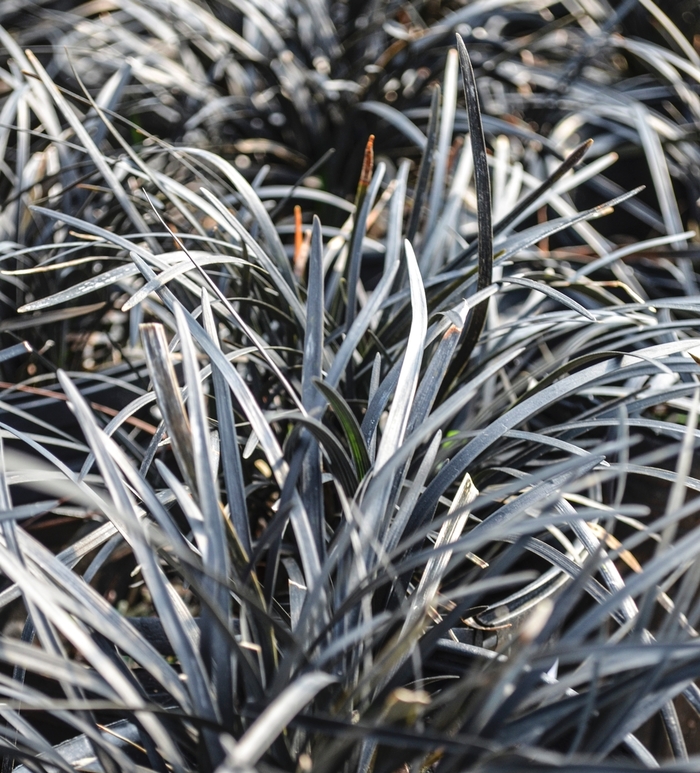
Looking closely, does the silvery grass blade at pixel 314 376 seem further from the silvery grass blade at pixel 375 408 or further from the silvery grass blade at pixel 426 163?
the silvery grass blade at pixel 426 163

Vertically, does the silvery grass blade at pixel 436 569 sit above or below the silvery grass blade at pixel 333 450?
below

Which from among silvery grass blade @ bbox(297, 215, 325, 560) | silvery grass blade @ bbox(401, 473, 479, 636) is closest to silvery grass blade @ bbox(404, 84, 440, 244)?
silvery grass blade @ bbox(297, 215, 325, 560)

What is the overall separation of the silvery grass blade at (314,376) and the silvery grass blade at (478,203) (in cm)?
14

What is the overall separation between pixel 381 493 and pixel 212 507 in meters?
0.12

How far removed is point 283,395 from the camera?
2.42ft

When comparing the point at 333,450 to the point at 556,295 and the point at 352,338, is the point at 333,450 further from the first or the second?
the point at 556,295

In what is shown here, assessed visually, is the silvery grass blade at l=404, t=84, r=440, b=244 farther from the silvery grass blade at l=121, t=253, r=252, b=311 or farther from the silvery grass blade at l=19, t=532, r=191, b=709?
the silvery grass blade at l=19, t=532, r=191, b=709

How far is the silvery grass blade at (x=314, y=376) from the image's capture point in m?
0.49

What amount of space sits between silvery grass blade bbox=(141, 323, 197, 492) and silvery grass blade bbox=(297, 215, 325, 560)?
0.26 ft

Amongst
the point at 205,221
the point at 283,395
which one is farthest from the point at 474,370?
the point at 205,221

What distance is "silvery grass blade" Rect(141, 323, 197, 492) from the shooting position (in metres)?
0.42

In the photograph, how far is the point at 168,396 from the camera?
417 millimetres

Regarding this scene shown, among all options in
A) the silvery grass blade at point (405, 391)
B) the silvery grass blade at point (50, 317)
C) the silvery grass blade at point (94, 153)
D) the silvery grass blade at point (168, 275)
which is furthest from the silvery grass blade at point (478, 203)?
the silvery grass blade at point (50, 317)

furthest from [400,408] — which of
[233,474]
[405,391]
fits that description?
[233,474]
